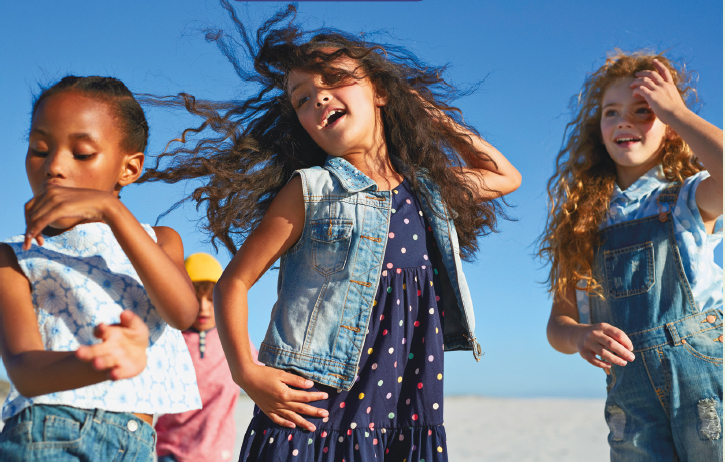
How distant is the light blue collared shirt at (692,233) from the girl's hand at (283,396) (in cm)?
189

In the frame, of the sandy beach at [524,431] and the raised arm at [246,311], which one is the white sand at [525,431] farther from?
the raised arm at [246,311]

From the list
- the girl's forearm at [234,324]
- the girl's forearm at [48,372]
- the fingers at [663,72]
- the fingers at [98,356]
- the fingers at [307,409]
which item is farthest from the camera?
the fingers at [663,72]

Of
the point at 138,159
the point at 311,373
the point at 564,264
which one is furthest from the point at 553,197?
the point at 138,159

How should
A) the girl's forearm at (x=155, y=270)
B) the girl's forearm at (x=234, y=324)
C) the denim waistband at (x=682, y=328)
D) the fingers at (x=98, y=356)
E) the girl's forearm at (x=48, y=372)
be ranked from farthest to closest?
the denim waistband at (x=682, y=328) → the girl's forearm at (x=234, y=324) → the girl's forearm at (x=155, y=270) → the girl's forearm at (x=48, y=372) → the fingers at (x=98, y=356)

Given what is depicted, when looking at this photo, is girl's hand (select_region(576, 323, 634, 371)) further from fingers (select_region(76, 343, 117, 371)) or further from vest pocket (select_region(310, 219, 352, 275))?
fingers (select_region(76, 343, 117, 371))

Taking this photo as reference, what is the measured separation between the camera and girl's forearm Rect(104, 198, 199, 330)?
206 centimetres

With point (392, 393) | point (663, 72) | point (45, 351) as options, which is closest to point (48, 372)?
point (45, 351)

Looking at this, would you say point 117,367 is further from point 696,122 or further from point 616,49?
point 616,49

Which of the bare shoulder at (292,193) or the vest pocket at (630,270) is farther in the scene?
the vest pocket at (630,270)

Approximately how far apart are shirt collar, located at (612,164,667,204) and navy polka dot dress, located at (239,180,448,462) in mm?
1308

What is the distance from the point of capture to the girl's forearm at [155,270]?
206 cm

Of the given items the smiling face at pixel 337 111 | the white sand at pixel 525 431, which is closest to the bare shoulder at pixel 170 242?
the smiling face at pixel 337 111

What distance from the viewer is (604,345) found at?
119 inches

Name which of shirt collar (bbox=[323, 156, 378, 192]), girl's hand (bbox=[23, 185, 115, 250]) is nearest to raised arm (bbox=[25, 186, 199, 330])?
girl's hand (bbox=[23, 185, 115, 250])
